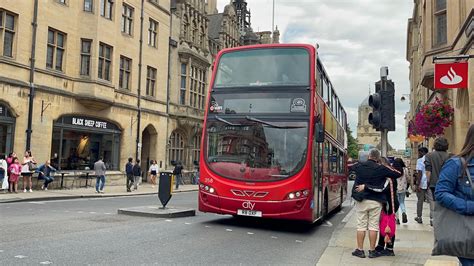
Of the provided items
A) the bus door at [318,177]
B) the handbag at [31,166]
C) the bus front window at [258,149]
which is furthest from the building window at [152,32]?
the bus door at [318,177]

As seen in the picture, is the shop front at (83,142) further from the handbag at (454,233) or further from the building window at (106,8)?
the handbag at (454,233)

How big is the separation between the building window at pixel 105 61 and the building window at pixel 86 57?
2.81 feet

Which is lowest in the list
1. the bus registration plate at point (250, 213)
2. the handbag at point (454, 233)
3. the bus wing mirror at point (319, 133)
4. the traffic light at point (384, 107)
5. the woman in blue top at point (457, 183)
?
the bus registration plate at point (250, 213)

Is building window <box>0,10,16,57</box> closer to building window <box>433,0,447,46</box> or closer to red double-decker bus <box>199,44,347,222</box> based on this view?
red double-decker bus <box>199,44,347,222</box>

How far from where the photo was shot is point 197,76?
36.8m

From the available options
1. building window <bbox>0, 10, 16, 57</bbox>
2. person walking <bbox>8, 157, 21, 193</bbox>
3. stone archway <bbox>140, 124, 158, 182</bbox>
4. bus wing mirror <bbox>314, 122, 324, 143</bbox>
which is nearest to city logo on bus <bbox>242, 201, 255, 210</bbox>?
bus wing mirror <bbox>314, 122, 324, 143</bbox>

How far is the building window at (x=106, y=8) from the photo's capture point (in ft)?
83.4

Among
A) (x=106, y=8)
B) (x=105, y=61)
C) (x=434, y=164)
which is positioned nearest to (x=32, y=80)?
(x=105, y=61)

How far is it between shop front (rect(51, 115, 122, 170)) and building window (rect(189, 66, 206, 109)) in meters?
9.62

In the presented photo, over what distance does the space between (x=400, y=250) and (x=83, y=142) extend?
2035 centimetres

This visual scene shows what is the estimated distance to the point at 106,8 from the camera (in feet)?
84.5

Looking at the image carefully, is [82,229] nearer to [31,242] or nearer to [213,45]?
[31,242]

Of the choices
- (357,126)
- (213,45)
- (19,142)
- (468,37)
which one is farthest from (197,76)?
(357,126)

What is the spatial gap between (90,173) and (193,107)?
1280 cm
